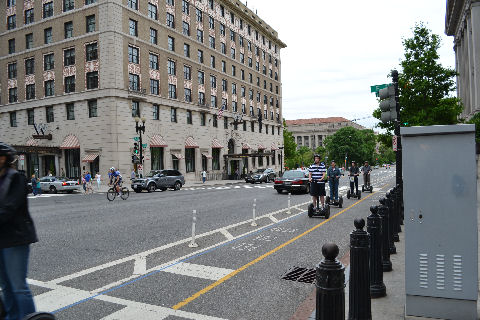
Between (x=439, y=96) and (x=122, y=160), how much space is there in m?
27.3

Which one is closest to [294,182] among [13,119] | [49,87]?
[49,87]

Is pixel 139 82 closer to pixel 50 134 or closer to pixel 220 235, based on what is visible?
pixel 50 134

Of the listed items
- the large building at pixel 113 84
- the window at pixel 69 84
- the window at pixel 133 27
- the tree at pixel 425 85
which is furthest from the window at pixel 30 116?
the tree at pixel 425 85

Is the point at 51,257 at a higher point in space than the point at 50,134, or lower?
lower

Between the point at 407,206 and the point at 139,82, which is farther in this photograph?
the point at 139,82

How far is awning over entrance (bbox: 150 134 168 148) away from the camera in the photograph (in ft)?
124

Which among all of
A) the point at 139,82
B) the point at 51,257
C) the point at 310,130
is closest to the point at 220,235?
the point at 51,257

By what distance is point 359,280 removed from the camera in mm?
3811

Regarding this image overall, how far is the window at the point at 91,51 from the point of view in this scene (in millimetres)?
35156

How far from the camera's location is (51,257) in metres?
7.02

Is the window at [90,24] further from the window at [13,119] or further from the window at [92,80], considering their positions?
the window at [13,119]

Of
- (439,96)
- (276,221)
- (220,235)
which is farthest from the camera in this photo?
(439,96)

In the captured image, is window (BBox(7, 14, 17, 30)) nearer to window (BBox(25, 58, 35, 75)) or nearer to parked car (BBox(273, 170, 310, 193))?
window (BBox(25, 58, 35, 75))

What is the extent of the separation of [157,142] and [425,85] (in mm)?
26131
